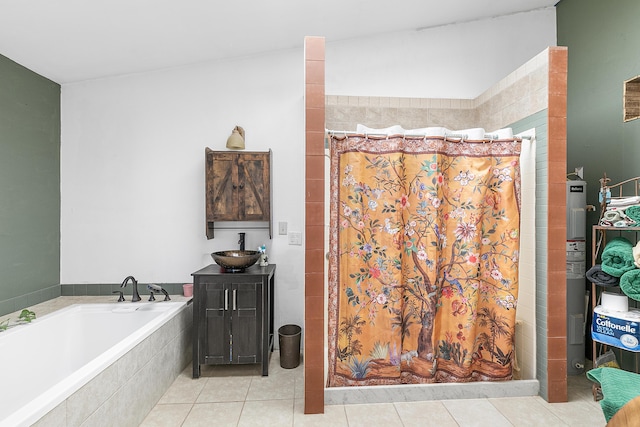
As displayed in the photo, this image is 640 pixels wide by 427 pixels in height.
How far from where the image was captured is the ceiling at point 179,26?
210 cm

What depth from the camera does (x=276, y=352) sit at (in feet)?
9.86

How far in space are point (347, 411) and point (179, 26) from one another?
9.16 ft

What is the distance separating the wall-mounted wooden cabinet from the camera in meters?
2.89

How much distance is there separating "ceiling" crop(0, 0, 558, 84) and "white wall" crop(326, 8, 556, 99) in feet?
0.30

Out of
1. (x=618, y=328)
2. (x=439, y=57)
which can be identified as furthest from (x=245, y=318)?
(x=439, y=57)

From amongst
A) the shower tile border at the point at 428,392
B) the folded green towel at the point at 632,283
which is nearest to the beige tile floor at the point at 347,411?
the shower tile border at the point at 428,392

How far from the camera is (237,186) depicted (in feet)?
9.54

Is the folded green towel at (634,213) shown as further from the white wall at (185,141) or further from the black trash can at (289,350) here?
the black trash can at (289,350)

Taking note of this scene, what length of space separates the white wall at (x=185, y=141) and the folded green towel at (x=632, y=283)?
6.36 ft

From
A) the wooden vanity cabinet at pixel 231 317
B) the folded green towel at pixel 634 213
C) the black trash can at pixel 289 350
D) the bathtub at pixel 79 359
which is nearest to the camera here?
the bathtub at pixel 79 359

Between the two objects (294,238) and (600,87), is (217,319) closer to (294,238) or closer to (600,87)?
(294,238)

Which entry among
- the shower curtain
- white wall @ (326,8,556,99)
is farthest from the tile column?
white wall @ (326,8,556,99)

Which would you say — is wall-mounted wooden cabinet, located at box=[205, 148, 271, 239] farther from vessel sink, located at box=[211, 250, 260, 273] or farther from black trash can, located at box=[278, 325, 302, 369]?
black trash can, located at box=[278, 325, 302, 369]

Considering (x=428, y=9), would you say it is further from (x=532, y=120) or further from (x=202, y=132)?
(x=202, y=132)
